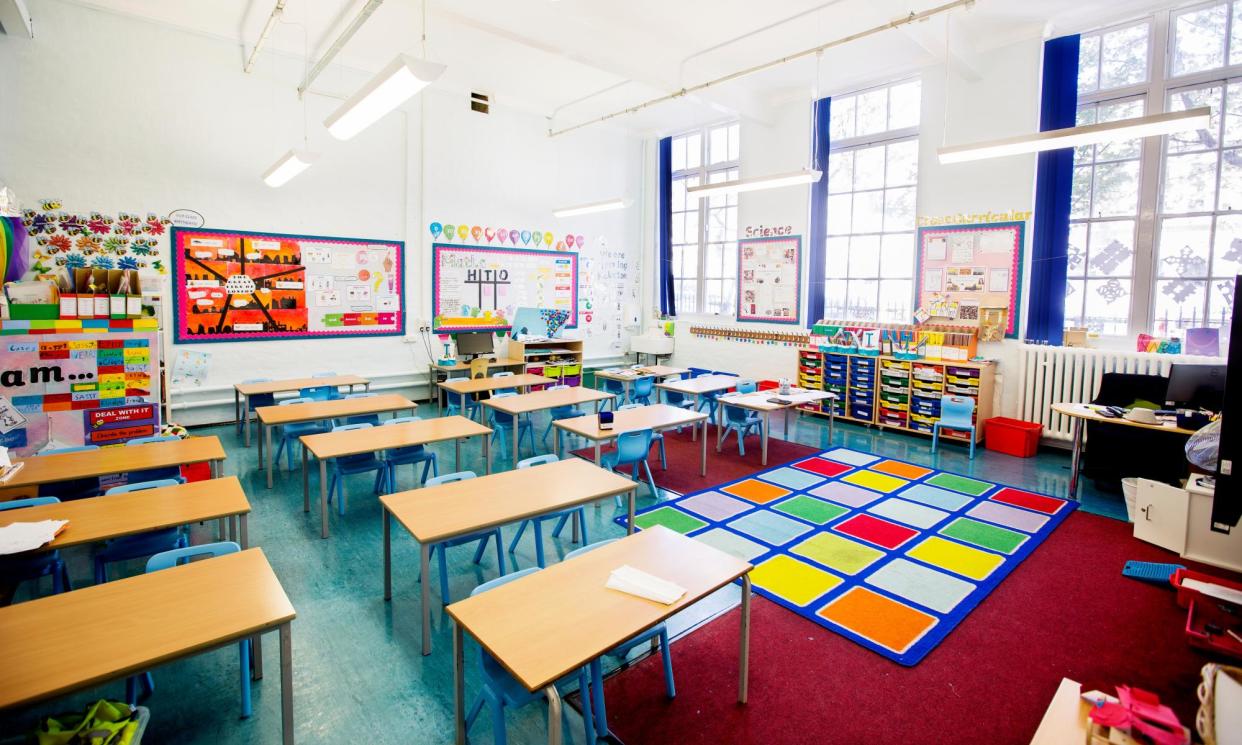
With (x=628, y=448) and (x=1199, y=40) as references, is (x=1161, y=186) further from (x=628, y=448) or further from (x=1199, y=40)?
(x=628, y=448)

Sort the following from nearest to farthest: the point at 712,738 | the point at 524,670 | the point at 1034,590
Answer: the point at 524,670 < the point at 712,738 < the point at 1034,590

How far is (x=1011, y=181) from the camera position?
6.64 metres

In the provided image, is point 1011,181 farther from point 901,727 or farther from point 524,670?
point 524,670

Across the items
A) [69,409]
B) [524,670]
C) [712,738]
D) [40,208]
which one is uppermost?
[40,208]

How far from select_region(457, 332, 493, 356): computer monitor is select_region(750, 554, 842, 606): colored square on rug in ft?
18.4

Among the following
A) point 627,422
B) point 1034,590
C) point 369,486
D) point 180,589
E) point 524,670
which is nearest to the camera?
point 524,670

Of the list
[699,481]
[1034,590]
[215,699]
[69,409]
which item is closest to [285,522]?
[69,409]

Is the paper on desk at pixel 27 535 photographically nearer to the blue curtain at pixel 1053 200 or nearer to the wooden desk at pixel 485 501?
the wooden desk at pixel 485 501

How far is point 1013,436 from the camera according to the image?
647 cm

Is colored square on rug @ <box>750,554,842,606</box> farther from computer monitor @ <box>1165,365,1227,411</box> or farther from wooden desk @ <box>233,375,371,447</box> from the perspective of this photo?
wooden desk @ <box>233,375,371,447</box>

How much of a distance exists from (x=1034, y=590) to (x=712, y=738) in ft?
8.12

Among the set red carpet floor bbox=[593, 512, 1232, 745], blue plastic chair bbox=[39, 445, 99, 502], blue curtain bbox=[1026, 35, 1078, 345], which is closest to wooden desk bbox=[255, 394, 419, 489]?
blue plastic chair bbox=[39, 445, 99, 502]

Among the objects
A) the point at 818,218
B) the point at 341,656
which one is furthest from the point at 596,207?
the point at 341,656

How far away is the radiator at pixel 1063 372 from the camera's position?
5.77 metres
